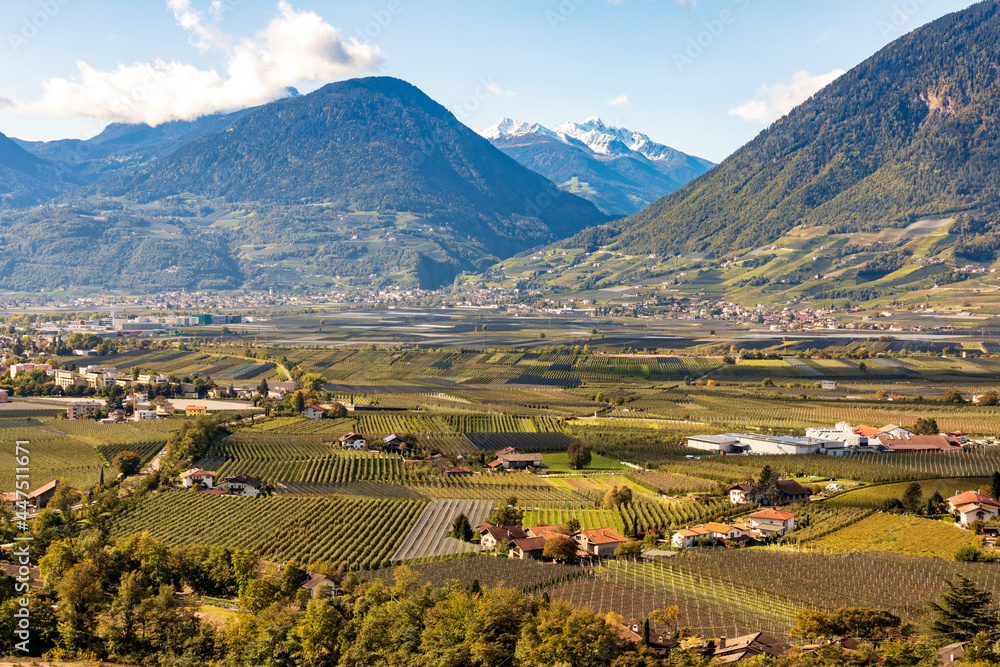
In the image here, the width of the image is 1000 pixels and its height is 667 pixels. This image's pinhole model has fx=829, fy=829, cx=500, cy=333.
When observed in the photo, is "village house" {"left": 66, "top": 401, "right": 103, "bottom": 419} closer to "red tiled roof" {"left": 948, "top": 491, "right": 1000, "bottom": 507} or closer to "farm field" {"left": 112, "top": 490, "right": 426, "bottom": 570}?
"farm field" {"left": 112, "top": 490, "right": 426, "bottom": 570}

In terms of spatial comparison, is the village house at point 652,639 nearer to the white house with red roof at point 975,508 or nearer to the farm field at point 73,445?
the white house with red roof at point 975,508

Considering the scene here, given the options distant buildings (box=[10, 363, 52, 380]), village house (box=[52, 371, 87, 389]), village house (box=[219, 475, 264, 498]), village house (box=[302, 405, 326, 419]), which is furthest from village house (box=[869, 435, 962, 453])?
distant buildings (box=[10, 363, 52, 380])

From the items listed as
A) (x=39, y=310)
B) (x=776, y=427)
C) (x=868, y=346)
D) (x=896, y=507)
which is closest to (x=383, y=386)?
(x=776, y=427)

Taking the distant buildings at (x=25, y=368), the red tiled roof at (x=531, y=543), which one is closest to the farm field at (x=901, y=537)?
the red tiled roof at (x=531, y=543)

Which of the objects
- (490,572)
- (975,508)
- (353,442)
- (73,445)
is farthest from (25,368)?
(975,508)

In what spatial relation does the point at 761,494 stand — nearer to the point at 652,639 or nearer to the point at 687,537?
the point at 687,537

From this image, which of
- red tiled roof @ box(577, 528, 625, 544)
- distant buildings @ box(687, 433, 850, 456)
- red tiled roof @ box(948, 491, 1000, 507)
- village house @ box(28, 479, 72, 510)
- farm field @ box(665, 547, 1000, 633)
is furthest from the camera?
distant buildings @ box(687, 433, 850, 456)
